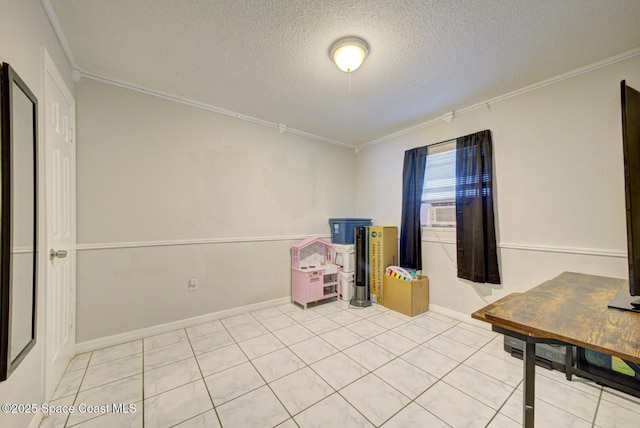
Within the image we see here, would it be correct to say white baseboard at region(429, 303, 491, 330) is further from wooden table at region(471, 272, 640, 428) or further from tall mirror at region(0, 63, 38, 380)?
tall mirror at region(0, 63, 38, 380)

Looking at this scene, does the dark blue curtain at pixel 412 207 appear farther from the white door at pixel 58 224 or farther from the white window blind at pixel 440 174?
the white door at pixel 58 224

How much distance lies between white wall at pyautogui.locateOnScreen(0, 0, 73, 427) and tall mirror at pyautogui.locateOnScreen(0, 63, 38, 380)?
93 mm

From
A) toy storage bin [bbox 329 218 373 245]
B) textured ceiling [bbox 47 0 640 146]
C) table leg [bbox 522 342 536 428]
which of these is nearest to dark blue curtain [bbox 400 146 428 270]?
toy storage bin [bbox 329 218 373 245]

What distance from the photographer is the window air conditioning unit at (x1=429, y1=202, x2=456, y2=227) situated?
2.93m

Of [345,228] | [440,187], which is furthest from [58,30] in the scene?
[440,187]

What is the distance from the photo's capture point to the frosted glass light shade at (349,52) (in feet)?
5.76

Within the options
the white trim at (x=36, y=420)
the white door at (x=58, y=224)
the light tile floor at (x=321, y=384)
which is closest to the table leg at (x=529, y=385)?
the light tile floor at (x=321, y=384)

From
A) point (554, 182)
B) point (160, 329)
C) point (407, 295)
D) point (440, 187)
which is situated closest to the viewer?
point (554, 182)

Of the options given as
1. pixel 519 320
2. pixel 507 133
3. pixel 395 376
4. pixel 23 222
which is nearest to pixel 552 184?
pixel 507 133

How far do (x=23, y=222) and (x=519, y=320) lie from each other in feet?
7.54

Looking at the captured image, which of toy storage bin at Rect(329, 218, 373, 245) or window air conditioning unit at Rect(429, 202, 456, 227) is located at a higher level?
window air conditioning unit at Rect(429, 202, 456, 227)

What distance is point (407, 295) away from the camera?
293cm

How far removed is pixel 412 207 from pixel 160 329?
322cm

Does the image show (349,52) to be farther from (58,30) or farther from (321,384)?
(321,384)
